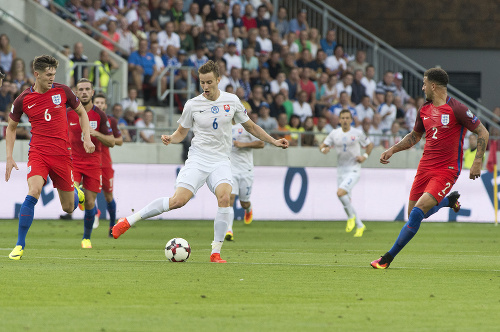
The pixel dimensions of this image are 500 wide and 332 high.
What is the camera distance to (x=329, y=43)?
2886 centimetres

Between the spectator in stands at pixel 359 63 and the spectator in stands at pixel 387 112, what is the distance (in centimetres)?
Result: 181

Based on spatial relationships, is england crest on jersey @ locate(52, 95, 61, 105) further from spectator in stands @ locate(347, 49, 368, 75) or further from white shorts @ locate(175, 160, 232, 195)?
spectator in stands @ locate(347, 49, 368, 75)

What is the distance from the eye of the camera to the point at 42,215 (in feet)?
69.2

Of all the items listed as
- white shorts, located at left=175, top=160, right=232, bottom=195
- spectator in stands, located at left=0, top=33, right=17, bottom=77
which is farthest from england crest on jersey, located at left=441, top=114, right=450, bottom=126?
spectator in stands, located at left=0, top=33, right=17, bottom=77

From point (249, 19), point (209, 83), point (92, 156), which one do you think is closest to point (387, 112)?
point (249, 19)

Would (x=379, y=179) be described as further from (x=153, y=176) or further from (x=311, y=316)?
(x=311, y=316)

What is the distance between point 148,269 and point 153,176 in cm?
1181

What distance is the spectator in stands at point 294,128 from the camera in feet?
81.0

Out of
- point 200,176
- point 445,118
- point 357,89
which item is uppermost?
point 357,89

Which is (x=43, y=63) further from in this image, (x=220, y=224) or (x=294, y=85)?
(x=294, y=85)

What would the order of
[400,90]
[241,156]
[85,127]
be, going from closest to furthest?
[85,127] < [241,156] < [400,90]

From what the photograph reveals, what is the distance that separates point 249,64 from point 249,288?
18.5 m

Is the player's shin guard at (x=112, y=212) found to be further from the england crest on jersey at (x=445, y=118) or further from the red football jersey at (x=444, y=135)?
the england crest on jersey at (x=445, y=118)

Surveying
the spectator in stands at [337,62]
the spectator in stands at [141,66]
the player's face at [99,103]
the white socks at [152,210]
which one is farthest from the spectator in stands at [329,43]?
the white socks at [152,210]
